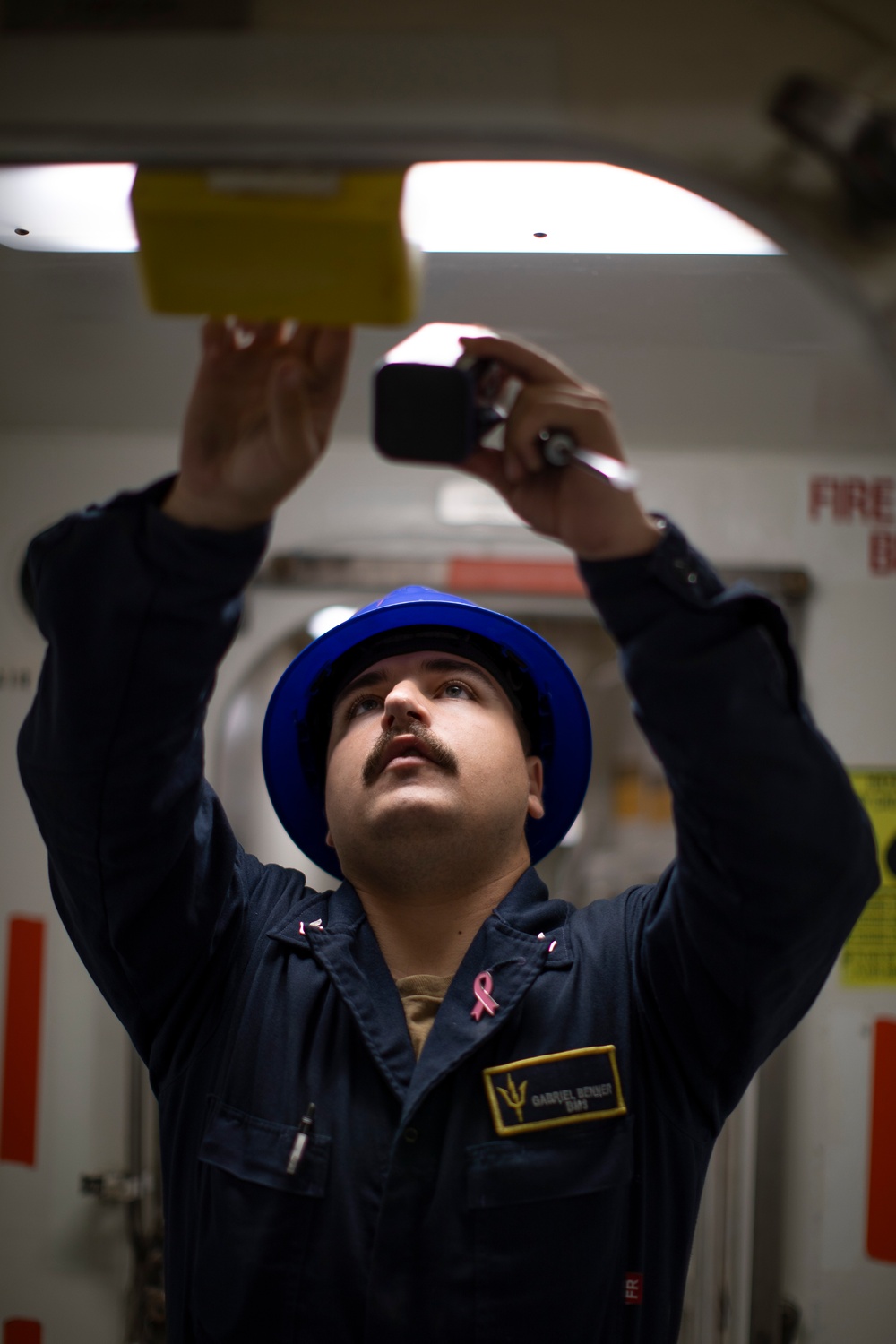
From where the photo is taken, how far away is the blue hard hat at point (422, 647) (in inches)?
49.8

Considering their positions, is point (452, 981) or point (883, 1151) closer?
point (452, 981)

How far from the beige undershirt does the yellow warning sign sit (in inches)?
35.4

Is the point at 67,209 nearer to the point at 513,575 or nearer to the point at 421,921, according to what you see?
the point at 421,921

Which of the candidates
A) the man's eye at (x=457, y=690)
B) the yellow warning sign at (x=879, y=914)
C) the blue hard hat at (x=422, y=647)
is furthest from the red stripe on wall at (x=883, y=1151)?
the man's eye at (x=457, y=690)

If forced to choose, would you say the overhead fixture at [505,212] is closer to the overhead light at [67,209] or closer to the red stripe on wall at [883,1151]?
the overhead light at [67,209]

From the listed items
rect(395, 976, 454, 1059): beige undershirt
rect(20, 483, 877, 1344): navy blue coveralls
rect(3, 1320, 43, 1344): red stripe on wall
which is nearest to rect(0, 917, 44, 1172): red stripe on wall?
rect(3, 1320, 43, 1344): red stripe on wall

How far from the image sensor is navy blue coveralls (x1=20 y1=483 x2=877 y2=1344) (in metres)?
0.73

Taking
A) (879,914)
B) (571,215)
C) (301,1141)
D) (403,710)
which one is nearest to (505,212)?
(571,215)

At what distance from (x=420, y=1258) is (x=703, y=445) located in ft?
4.03

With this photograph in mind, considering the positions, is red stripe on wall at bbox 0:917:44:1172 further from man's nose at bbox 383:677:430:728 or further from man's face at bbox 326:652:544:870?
man's nose at bbox 383:677:430:728

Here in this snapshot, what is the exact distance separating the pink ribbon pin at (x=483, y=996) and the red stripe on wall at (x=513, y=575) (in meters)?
0.82

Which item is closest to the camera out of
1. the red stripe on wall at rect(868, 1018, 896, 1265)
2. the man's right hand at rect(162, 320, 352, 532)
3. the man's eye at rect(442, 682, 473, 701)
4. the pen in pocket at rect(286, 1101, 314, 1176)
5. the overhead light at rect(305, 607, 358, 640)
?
the man's right hand at rect(162, 320, 352, 532)

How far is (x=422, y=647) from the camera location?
1254 millimetres

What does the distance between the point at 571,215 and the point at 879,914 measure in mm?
1375
